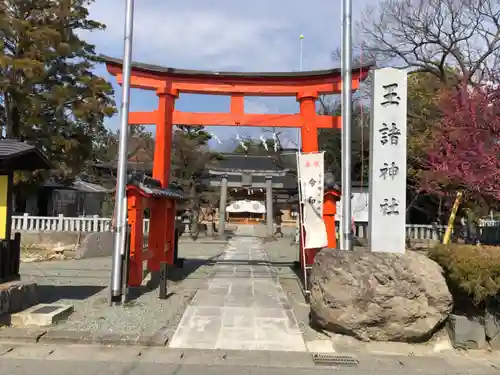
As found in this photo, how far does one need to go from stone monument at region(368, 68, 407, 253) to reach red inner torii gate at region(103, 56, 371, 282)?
170 inches

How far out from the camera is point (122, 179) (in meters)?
8.46

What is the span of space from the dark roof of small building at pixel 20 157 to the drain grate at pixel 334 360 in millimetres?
5343

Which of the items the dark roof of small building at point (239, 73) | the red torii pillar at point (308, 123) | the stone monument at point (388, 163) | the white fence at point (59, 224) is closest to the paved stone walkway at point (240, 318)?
the red torii pillar at point (308, 123)

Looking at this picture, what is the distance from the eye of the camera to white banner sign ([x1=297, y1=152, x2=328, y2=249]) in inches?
393

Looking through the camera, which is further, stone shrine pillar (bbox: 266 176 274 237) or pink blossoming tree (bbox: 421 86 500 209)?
stone shrine pillar (bbox: 266 176 274 237)

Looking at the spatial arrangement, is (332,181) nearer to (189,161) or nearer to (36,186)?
(36,186)

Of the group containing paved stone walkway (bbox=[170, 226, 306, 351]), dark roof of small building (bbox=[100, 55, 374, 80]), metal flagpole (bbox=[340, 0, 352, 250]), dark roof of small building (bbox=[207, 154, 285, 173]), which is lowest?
paved stone walkway (bbox=[170, 226, 306, 351])

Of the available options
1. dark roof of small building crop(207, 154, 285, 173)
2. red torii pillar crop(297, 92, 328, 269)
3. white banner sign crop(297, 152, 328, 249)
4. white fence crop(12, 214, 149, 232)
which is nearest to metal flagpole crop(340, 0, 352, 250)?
white banner sign crop(297, 152, 328, 249)

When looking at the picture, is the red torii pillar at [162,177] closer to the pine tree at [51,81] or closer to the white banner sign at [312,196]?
the white banner sign at [312,196]

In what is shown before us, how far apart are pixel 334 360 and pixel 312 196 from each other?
193 inches

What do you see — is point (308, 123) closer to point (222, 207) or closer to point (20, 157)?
point (20, 157)

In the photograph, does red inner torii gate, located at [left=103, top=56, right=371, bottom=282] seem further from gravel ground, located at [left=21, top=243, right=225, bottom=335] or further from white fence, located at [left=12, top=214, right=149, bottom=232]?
white fence, located at [left=12, top=214, right=149, bottom=232]

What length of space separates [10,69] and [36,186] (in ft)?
18.2

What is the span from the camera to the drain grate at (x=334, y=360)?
228 inches
